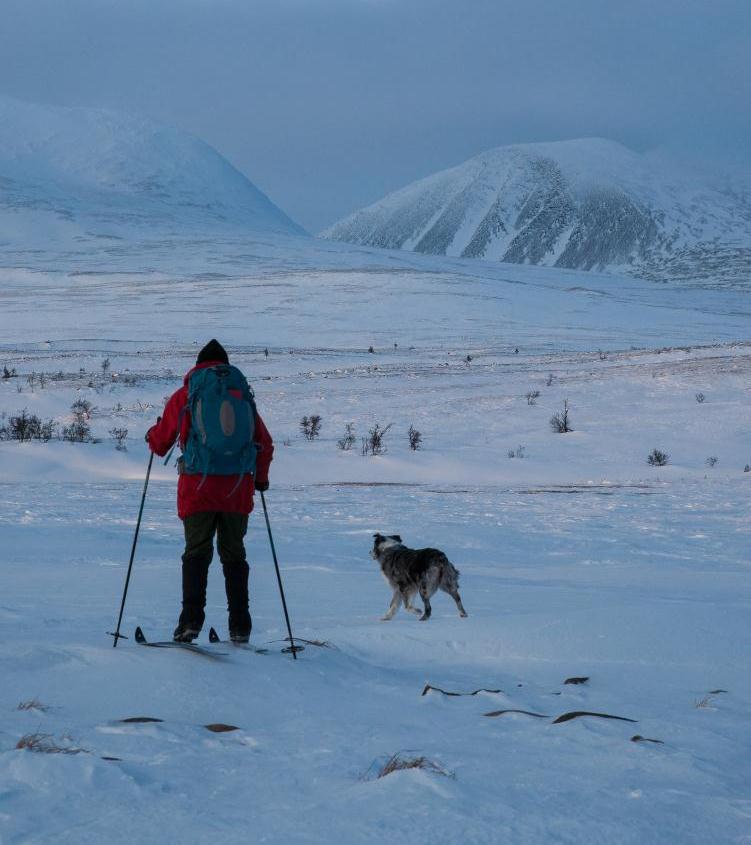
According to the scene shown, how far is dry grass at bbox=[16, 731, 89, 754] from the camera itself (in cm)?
304

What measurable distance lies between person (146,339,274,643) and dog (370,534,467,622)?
1.40m

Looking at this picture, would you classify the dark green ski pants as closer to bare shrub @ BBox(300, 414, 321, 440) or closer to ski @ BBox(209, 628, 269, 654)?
ski @ BBox(209, 628, 269, 654)

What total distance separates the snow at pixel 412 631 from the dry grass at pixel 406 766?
0.03 metres

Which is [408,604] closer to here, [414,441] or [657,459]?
[657,459]

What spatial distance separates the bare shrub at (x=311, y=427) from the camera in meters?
19.3

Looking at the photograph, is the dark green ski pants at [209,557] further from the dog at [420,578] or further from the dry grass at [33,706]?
the dry grass at [33,706]

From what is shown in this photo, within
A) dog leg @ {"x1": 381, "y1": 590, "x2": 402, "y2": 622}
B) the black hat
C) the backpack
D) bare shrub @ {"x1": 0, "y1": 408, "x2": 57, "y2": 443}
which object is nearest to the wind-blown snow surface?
dog leg @ {"x1": 381, "y1": 590, "x2": 402, "y2": 622}

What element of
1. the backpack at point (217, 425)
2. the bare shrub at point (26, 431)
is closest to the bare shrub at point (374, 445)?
the bare shrub at point (26, 431)

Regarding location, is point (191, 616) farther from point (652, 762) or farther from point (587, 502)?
point (587, 502)

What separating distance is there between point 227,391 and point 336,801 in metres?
2.66

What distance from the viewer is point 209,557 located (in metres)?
5.25

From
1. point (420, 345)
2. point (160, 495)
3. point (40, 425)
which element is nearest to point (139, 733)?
point (160, 495)

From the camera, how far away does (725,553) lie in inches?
369

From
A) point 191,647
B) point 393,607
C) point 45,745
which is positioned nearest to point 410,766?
point 45,745
